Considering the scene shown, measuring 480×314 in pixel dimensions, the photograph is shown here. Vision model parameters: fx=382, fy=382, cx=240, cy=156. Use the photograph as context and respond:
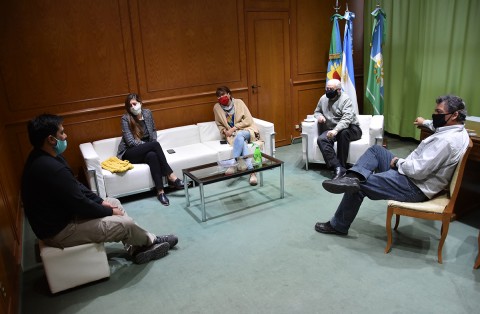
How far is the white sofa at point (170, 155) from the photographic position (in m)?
3.76

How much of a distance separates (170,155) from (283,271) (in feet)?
6.87

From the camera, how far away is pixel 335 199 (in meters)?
3.69

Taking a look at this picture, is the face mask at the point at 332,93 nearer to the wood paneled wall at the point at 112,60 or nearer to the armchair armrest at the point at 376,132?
the armchair armrest at the point at 376,132

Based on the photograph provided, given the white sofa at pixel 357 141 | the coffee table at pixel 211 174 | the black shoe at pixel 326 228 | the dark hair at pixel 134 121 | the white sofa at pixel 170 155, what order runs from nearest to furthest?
the black shoe at pixel 326 228 < the coffee table at pixel 211 174 < the white sofa at pixel 170 155 < the dark hair at pixel 134 121 < the white sofa at pixel 357 141

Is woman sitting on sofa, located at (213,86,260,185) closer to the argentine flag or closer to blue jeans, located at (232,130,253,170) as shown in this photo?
blue jeans, located at (232,130,253,170)

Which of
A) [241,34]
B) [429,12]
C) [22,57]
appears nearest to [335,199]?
[241,34]

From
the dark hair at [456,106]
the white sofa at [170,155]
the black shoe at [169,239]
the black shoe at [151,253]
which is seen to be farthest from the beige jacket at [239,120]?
the dark hair at [456,106]

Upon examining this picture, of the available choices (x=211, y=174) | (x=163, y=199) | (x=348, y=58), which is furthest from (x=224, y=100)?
(x=348, y=58)

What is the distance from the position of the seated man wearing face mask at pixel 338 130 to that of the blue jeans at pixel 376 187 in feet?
3.54

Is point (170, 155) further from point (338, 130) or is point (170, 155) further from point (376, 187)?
point (376, 187)

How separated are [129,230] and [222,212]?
111cm

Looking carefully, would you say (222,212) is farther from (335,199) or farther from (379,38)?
(379,38)

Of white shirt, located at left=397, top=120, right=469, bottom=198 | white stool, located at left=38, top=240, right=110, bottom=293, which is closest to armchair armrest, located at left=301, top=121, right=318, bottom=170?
white shirt, located at left=397, top=120, right=469, bottom=198

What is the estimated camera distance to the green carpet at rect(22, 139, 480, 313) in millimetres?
2289
